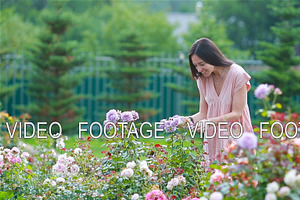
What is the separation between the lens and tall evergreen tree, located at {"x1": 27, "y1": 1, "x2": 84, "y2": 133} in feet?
32.4

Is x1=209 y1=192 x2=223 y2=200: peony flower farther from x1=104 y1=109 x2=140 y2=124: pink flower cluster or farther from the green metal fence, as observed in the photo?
the green metal fence

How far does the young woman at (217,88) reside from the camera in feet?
10.7

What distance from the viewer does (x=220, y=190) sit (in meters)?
2.31

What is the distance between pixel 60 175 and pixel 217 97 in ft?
3.85

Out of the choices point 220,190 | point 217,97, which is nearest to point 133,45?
point 217,97

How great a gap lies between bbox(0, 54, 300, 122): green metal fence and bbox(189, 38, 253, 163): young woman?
279 inches

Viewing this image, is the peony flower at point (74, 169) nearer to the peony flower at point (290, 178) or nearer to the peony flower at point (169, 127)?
the peony flower at point (169, 127)

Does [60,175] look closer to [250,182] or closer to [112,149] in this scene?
[112,149]

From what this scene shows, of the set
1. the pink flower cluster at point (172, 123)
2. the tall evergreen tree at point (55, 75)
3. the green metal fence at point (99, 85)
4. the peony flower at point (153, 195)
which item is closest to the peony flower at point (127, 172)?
the peony flower at point (153, 195)

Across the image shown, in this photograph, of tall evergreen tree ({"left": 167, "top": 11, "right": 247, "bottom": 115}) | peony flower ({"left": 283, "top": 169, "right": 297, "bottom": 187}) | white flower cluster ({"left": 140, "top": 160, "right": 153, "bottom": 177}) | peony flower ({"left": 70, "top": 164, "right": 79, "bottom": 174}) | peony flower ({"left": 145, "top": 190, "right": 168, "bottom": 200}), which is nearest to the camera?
peony flower ({"left": 283, "top": 169, "right": 297, "bottom": 187})

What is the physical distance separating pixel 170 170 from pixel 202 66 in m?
0.71

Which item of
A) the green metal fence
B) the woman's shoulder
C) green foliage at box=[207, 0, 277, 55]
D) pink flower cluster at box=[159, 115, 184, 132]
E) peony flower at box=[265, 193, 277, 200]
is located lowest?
the green metal fence

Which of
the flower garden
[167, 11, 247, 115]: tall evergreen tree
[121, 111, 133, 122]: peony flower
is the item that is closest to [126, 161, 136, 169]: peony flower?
the flower garden

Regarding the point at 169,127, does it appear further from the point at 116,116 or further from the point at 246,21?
the point at 246,21
